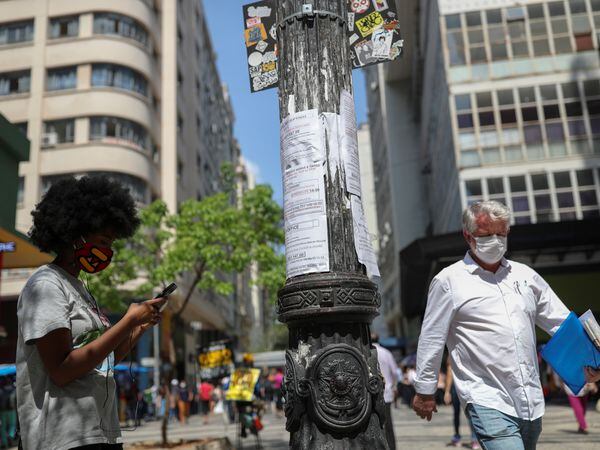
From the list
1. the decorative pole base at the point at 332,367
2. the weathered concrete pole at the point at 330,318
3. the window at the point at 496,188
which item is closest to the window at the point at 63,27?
→ the window at the point at 496,188

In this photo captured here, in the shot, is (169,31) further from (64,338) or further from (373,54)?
(64,338)

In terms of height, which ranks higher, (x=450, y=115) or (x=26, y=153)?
(x=450, y=115)

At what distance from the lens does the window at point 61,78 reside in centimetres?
3017

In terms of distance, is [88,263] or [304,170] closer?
[88,263]

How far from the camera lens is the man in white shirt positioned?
3.22m

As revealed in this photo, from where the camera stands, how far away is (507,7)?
906 inches

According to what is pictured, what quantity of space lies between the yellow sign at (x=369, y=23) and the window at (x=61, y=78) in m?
28.3

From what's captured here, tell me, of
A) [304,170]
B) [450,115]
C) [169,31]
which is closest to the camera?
[304,170]

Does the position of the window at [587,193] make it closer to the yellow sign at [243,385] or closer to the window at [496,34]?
the window at [496,34]

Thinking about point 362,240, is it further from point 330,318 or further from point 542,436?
point 542,436

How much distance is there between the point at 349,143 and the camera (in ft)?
12.2

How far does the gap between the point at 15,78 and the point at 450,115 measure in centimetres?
2085

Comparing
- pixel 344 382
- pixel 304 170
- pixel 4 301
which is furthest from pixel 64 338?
pixel 4 301

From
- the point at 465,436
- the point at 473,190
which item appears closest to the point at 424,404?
the point at 465,436
